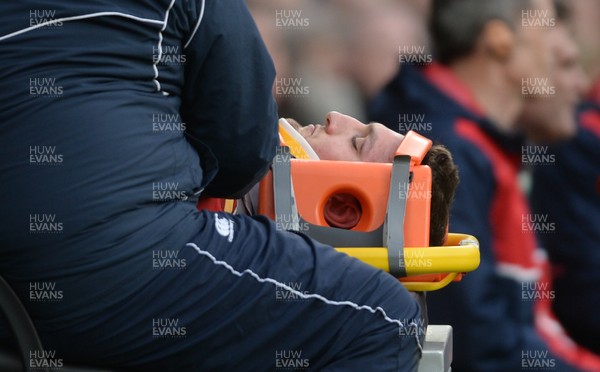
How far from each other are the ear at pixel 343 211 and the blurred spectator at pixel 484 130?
1064 mm

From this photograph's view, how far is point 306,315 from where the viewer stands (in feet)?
9.14

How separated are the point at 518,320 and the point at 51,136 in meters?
2.69

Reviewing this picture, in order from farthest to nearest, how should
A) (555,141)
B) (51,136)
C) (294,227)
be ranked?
1. (555,141)
2. (294,227)
3. (51,136)

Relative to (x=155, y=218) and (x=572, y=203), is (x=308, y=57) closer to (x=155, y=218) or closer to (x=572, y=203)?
(x=572, y=203)

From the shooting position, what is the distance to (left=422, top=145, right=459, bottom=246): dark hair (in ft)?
12.0

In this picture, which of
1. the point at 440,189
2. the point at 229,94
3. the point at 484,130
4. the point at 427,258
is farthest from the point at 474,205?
the point at 229,94

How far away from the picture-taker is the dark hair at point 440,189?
3.66 m

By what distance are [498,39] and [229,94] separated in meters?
2.16

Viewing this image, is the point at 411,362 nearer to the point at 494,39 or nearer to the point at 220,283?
the point at 220,283

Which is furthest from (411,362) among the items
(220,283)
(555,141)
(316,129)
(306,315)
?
(555,141)

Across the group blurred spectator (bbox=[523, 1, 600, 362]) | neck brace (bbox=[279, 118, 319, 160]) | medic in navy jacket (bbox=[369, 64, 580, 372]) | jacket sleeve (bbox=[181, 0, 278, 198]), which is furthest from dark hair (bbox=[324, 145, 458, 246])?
blurred spectator (bbox=[523, 1, 600, 362])

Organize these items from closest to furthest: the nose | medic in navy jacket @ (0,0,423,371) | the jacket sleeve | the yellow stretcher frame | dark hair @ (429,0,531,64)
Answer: medic in navy jacket @ (0,0,423,371)
the jacket sleeve
the yellow stretcher frame
the nose
dark hair @ (429,0,531,64)

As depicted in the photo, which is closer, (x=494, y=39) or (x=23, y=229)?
(x=23, y=229)

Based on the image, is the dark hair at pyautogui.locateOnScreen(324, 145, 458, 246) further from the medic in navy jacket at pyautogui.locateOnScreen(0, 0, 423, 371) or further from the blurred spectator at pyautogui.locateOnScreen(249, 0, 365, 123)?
the blurred spectator at pyautogui.locateOnScreen(249, 0, 365, 123)
